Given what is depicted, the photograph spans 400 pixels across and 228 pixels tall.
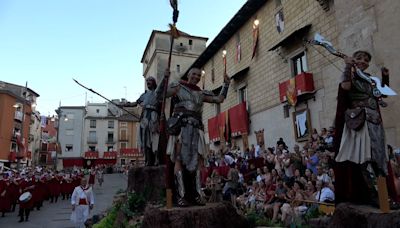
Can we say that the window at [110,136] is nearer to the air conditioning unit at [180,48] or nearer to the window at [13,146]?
the window at [13,146]

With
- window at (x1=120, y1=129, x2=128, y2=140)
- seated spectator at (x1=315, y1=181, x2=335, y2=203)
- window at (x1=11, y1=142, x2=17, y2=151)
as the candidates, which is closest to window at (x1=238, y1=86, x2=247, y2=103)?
seated spectator at (x1=315, y1=181, x2=335, y2=203)

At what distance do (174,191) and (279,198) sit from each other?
186 inches

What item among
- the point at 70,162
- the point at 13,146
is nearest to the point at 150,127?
the point at 13,146

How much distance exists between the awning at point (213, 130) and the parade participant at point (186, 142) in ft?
63.7

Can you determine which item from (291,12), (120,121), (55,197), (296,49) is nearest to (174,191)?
(296,49)

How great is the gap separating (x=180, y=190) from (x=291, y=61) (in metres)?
13.1

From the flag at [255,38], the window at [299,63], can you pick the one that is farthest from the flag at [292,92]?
the flag at [255,38]

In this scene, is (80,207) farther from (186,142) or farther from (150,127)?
(186,142)

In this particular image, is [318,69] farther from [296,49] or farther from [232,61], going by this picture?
[232,61]

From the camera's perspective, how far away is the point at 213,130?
25.8 meters

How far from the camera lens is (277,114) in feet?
57.1

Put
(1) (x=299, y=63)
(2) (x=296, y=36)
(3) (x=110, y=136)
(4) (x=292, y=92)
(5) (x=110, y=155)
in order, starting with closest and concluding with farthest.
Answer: (4) (x=292, y=92), (2) (x=296, y=36), (1) (x=299, y=63), (5) (x=110, y=155), (3) (x=110, y=136)

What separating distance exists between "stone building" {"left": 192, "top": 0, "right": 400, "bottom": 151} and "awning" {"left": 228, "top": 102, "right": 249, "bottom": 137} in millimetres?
62

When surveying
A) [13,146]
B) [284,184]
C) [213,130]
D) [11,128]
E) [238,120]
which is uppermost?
[11,128]
